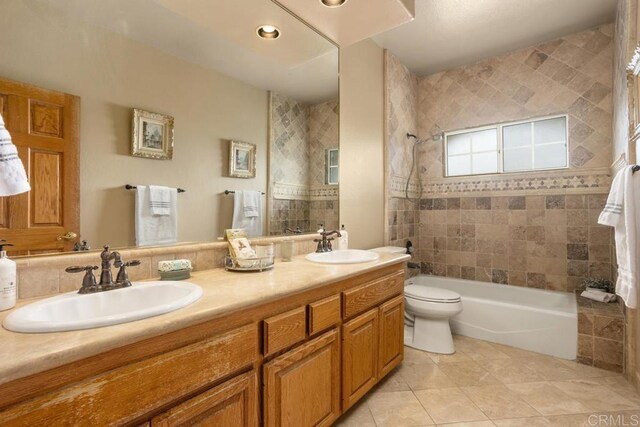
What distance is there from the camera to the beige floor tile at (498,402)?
1.68 metres

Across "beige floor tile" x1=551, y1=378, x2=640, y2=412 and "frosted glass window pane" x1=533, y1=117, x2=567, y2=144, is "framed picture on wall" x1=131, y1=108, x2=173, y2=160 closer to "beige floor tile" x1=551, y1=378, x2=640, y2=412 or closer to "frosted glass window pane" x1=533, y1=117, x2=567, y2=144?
"beige floor tile" x1=551, y1=378, x2=640, y2=412

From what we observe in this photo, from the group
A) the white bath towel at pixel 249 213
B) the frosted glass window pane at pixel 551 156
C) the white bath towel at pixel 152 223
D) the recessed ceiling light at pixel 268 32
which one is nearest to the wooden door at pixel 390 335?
the white bath towel at pixel 249 213

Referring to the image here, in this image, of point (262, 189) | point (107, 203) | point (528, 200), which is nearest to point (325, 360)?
point (262, 189)

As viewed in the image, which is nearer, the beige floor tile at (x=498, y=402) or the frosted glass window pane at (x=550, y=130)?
the beige floor tile at (x=498, y=402)

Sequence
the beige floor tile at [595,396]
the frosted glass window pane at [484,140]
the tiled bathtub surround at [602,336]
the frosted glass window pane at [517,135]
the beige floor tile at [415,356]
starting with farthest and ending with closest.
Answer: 1. the frosted glass window pane at [484,140]
2. the frosted glass window pane at [517,135]
3. the beige floor tile at [415,356]
4. the tiled bathtub surround at [602,336]
5. the beige floor tile at [595,396]

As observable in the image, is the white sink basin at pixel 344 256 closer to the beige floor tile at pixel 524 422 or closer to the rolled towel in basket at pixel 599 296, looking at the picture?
the beige floor tile at pixel 524 422

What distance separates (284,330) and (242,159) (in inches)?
39.7

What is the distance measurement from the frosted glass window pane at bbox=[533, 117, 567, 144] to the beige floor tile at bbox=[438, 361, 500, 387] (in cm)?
225

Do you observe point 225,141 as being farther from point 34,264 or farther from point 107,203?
point 34,264

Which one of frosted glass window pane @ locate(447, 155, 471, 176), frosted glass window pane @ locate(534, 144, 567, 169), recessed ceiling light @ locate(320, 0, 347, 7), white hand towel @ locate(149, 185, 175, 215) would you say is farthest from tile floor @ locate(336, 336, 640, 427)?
recessed ceiling light @ locate(320, 0, 347, 7)

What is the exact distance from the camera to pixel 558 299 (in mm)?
2701

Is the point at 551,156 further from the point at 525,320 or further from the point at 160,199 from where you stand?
the point at 160,199

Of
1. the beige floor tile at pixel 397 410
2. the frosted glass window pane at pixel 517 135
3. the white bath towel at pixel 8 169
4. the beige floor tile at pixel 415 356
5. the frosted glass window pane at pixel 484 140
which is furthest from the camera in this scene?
the frosted glass window pane at pixel 484 140

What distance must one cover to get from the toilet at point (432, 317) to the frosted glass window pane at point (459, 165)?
1558 millimetres
